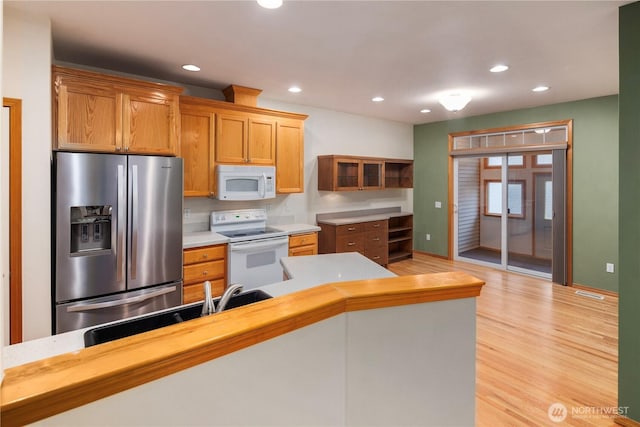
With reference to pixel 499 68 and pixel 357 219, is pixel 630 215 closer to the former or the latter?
pixel 499 68

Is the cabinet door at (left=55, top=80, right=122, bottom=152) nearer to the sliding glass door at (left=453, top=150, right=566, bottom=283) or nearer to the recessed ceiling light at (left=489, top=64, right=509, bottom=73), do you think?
the recessed ceiling light at (left=489, top=64, right=509, bottom=73)

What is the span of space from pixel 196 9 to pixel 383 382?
244 cm

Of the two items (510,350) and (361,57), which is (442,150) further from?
(510,350)

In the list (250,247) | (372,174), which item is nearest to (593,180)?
(372,174)

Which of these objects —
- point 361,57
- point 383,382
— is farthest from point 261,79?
point 383,382

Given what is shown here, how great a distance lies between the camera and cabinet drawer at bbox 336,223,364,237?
521 cm

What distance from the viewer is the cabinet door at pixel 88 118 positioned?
2.73 metres

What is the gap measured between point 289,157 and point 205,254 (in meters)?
1.69

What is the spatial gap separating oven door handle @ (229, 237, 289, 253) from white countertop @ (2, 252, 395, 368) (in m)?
1.32

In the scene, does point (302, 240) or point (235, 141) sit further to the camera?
point (302, 240)

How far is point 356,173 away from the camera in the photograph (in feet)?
18.6

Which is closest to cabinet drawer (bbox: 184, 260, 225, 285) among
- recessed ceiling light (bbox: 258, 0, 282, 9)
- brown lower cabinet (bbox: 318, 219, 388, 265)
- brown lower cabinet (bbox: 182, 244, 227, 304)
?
brown lower cabinet (bbox: 182, 244, 227, 304)

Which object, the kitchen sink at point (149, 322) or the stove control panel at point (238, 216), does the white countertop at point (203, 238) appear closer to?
the stove control panel at point (238, 216)

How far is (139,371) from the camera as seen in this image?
0.85m
